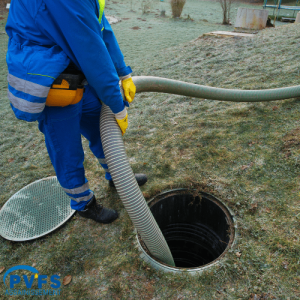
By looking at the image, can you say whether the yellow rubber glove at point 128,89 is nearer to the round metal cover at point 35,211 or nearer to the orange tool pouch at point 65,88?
the orange tool pouch at point 65,88

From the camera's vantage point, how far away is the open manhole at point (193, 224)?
2096mm

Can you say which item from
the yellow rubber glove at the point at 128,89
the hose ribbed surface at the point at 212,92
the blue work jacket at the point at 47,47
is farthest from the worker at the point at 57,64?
the hose ribbed surface at the point at 212,92

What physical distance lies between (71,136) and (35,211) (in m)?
1.05

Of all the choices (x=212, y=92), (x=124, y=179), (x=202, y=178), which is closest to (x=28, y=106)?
(x=124, y=179)

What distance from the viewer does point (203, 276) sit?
161 cm

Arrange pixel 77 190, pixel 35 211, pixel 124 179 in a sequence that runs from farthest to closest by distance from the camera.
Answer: pixel 35 211, pixel 77 190, pixel 124 179

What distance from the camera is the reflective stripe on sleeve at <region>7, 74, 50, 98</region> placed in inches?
53.1

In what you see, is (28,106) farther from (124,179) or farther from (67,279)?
(67,279)

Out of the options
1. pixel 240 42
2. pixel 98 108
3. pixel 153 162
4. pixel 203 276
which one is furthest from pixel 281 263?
pixel 240 42

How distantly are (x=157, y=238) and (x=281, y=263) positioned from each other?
32.2 inches

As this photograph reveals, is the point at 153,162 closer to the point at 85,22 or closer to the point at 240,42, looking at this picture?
the point at 85,22

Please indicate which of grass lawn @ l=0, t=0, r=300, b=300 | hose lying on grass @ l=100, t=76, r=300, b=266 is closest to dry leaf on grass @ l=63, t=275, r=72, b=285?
grass lawn @ l=0, t=0, r=300, b=300

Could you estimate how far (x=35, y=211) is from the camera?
2.30 metres

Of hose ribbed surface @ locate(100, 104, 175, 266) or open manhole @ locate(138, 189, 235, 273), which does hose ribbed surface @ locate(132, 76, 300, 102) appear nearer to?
hose ribbed surface @ locate(100, 104, 175, 266)
